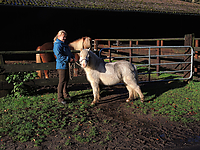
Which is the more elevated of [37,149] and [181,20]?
[181,20]

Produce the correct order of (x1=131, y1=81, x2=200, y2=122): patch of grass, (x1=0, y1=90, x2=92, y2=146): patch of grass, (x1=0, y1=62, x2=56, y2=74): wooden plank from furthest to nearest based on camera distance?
(x1=0, y1=62, x2=56, y2=74): wooden plank < (x1=131, y1=81, x2=200, y2=122): patch of grass < (x1=0, y1=90, x2=92, y2=146): patch of grass

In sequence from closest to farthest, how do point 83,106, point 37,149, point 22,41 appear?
point 37,149, point 83,106, point 22,41

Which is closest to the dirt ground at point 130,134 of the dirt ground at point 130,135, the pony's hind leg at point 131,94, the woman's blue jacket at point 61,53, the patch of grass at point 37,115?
the dirt ground at point 130,135

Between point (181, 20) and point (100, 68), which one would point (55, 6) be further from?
point (181, 20)

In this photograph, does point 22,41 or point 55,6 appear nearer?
point 55,6

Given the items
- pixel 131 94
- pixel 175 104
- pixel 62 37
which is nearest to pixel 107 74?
pixel 131 94

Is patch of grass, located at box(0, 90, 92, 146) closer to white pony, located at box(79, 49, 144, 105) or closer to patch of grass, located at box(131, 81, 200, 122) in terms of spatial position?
white pony, located at box(79, 49, 144, 105)

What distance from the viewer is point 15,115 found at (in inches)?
173

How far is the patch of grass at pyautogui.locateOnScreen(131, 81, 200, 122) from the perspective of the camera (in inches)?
170

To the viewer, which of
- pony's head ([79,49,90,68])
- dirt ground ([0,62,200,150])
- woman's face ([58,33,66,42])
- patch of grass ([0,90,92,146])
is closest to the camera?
dirt ground ([0,62,200,150])

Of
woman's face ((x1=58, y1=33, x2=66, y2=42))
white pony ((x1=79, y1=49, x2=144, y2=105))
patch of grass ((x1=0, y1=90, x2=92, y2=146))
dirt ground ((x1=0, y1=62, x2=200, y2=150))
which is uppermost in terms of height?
woman's face ((x1=58, y1=33, x2=66, y2=42))

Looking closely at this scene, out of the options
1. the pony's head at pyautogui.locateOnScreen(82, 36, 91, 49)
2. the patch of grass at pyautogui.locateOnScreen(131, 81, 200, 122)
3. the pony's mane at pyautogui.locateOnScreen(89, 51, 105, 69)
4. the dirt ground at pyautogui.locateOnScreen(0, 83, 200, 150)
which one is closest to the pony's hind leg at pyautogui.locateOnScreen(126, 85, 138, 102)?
the patch of grass at pyautogui.locateOnScreen(131, 81, 200, 122)

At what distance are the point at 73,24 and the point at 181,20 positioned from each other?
8.34 meters

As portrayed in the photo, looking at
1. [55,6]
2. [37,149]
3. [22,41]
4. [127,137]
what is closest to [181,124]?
[127,137]
